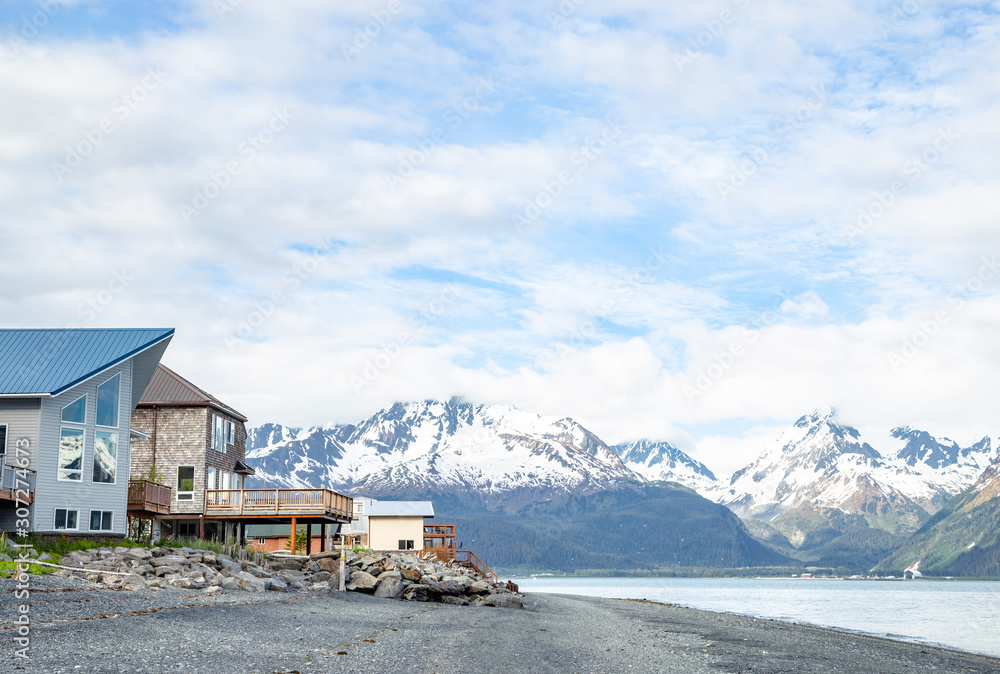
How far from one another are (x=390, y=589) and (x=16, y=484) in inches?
610

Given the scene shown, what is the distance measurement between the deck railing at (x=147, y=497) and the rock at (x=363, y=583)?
1090 cm

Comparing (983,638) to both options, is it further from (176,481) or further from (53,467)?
(53,467)

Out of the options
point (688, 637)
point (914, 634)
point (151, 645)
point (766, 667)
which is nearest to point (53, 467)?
point (151, 645)

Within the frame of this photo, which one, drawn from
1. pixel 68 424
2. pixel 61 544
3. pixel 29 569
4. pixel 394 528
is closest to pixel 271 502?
pixel 68 424

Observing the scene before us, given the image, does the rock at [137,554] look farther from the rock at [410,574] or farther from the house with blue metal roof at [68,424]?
the rock at [410,574]

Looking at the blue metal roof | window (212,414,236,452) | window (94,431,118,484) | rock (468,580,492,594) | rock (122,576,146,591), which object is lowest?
rock (468,580,492,594)

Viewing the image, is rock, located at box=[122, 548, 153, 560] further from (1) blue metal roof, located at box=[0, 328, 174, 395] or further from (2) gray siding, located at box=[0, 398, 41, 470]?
(1) blue metal roof, located at box=[0, 328, 174, 395]

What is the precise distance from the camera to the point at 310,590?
3438 centimetres

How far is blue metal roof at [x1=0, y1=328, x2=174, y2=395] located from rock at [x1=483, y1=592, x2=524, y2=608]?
19.7 meters

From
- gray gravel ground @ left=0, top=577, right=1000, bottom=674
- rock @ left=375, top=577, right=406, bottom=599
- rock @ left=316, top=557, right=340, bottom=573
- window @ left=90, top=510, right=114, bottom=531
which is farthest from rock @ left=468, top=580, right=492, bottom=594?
window @ left=90, top=510, right=114, bottom=531

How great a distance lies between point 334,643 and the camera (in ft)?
66.3

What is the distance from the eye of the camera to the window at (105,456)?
37.3 m

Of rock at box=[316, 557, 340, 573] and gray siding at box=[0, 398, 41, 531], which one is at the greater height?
gray siding at box=[0, 398, 41, 531]

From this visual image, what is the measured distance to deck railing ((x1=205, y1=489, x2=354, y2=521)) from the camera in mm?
47094
